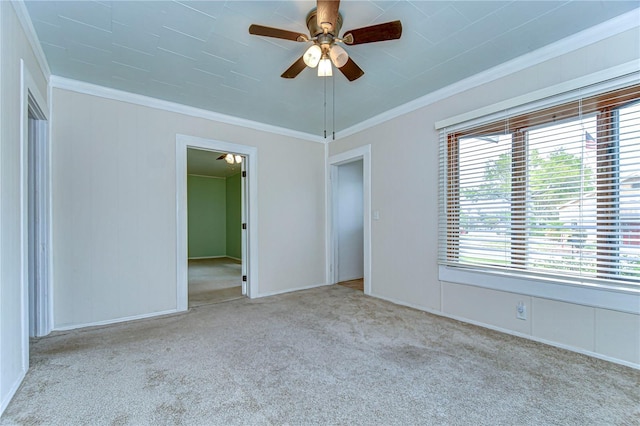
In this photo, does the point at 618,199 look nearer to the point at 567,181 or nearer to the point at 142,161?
the point at 567,181

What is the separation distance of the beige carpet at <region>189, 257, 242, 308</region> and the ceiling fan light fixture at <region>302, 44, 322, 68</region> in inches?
124

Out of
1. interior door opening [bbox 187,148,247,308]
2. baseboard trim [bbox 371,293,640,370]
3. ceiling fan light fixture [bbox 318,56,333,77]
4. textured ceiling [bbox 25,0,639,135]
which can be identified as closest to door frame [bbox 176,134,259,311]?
textured ceiling [bbox 25,0,639,135]

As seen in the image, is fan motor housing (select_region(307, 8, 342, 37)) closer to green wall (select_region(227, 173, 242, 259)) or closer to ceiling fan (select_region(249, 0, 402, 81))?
ceiling fan (select_region(249, 0, 402, 81))

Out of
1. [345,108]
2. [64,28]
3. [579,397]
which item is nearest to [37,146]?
[64,28]

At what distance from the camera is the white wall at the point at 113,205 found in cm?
282

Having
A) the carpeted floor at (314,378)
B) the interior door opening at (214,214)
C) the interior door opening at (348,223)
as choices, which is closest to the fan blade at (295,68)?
the carpeted floor at (314,378)

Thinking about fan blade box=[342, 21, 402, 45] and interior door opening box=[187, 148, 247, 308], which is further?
interior door opening box=[187, 148, 247, 308]

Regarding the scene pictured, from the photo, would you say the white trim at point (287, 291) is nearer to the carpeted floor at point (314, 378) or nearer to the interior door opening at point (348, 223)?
the interior door opening at point (348, 223)

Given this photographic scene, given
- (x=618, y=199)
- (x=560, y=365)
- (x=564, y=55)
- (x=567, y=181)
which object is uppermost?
(x=564, y=55)

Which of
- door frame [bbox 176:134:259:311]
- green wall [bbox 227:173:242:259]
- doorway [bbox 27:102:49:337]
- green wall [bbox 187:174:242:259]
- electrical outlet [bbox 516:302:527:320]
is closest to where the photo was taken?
electrical outlet [bbox 516:302:527:320]

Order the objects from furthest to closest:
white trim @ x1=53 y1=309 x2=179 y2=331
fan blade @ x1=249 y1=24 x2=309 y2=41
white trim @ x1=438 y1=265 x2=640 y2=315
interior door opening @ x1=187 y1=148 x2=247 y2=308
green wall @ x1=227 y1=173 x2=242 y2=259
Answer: green wall @ x1=227 y1=173 x2=242 y2=259
interior door opening @ x1=187 y1=148 x2=247 y2=308
white trim @ x1=53 y1=309 x2=179 y2=331
white trim @ x1=438 y1=265 x2=640 y2=315
fan blade @ x1=249 y1=24 x2=309 y2=41

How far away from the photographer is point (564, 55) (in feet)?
7.47

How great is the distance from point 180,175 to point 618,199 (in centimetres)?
410

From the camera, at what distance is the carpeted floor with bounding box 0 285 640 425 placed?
5.05 feet
